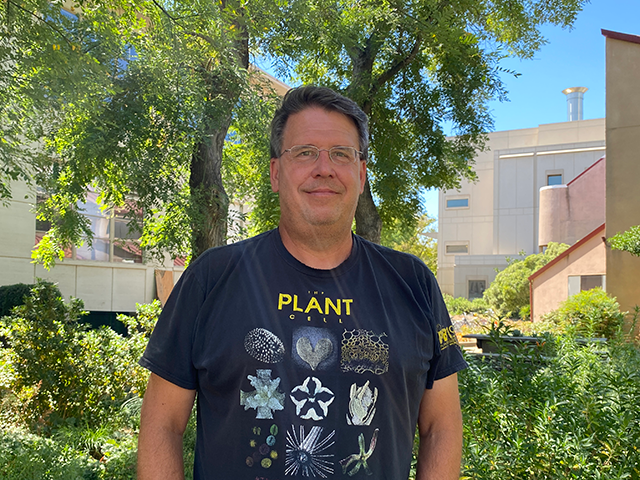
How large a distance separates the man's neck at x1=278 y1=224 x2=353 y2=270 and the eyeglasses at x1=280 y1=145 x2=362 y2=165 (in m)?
0.27

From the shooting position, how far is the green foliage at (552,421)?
9.55ft

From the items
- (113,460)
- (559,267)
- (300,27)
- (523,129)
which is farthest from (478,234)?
(113,460)

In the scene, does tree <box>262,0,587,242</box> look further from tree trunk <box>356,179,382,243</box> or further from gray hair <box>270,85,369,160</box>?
gray hair <box>270,85,369,160</box>

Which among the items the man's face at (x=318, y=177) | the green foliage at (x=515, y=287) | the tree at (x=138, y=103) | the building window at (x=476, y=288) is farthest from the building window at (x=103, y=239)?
the building window at (x=476, y=288)

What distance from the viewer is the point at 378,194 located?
10.5m

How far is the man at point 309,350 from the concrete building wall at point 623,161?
13.3 metres

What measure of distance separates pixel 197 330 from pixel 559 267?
20.0 metres

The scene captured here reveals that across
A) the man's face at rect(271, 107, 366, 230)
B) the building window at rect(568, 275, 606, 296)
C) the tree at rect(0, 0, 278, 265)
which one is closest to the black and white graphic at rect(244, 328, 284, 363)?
the man's face at rect(271, 107, 366, 230)

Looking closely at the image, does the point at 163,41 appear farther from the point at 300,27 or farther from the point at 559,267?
the point at 559,267

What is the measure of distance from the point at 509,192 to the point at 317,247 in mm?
42705

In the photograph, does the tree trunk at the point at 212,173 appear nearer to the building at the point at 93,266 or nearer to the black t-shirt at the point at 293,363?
the building at the point at 93,266

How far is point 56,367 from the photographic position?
20.9ft

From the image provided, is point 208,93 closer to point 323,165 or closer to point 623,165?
point 323,165

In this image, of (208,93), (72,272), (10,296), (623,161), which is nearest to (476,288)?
(623,161)
